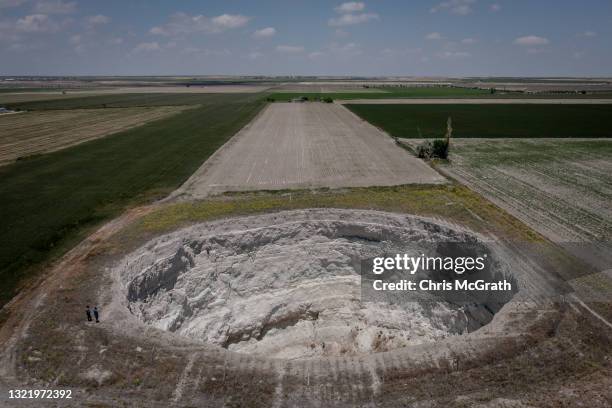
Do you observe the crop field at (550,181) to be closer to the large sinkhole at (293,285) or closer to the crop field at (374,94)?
the large sinkhole at (293,285)

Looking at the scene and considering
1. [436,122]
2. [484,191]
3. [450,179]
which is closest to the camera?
[484,191]

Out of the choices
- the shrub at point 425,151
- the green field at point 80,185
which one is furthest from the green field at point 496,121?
the green field at point 80,185

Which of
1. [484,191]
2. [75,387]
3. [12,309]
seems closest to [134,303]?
[12,309]

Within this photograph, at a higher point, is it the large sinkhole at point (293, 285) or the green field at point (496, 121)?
the green field at point (496, 121)

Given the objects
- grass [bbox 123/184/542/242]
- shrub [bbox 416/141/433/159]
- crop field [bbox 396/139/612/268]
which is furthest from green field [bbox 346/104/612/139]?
grass [bbox 123/184/542/242]

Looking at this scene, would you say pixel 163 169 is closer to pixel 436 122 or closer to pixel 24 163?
pixel 24 163

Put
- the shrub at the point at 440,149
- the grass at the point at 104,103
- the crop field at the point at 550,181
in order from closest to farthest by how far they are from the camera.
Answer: the crop field at the point at 550,181 → the shrub at the point at 440,149 → the grass at the point at 104,103
